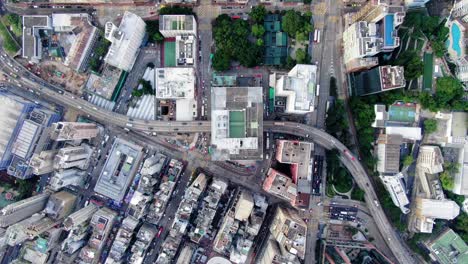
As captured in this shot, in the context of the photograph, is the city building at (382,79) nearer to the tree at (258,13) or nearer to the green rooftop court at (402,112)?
the green rooftop court at (402,112)

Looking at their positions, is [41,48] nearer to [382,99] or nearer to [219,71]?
[219,71]

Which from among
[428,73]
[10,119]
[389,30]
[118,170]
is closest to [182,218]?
[118,170]

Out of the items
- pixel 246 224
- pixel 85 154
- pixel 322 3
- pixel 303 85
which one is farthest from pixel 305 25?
pixel 85 154

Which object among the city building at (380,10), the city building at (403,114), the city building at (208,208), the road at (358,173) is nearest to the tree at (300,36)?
the city building at (380,10)

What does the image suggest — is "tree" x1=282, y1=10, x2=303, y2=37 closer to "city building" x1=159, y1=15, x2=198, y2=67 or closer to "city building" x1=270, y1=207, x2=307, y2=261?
"city building" x1=159, y1=15, x2=198, y2=67

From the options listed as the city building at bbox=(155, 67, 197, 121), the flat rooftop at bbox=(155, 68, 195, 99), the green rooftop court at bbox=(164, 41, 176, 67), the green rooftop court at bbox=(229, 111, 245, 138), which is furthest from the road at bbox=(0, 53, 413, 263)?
the green rooftop court at bbox=(164, 41, 176, 67)

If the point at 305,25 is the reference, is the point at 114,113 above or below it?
below

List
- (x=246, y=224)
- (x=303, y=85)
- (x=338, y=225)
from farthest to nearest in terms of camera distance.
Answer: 1. (x=338, y=225)
2. (x=246, y=224)
3. (x=303, y=85)
